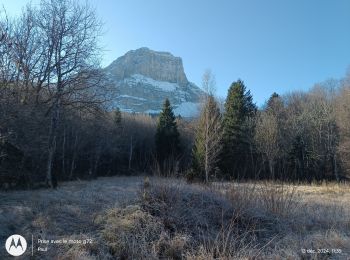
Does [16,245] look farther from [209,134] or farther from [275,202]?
[209,134]

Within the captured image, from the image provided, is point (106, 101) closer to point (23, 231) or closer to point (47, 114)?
point (47, 114)

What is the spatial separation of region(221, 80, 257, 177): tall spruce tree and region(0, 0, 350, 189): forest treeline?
12 centimetres

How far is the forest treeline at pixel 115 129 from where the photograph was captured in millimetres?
14555

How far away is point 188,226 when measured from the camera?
6738 millimetres

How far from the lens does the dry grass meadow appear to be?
560 centimetres

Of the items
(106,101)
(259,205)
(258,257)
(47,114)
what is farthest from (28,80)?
(258,257)

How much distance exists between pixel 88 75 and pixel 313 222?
13.8m

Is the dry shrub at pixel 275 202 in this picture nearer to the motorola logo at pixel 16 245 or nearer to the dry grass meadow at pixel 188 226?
the dry grass meadow at pixel 188 226

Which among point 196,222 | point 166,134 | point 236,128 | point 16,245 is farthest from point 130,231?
point 166,134

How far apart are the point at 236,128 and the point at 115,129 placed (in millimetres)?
16698

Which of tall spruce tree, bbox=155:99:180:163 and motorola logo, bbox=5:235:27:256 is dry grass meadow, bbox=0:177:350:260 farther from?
tall spruce tree, bbox=155:99:180:163

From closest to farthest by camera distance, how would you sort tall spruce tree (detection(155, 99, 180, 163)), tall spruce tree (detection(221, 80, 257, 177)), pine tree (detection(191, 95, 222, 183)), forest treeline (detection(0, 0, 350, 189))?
forest treeline (detection(0, 0, 350, 189)) < pine tree (detection(191, 95, 222, 183)) < tall spruce tree (detection(221, 80, 257, 177)) < tall spruce tree (detection(155, 99, 180, 163))

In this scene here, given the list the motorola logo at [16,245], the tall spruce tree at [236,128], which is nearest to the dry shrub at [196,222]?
the motorola logo at [16,245]

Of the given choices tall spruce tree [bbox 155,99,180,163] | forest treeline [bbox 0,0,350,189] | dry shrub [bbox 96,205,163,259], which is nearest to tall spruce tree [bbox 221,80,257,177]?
forest treeline [bbox 0,0,350,189]
